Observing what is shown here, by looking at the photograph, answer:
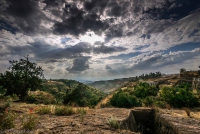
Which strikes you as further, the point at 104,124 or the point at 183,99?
the point at 183,99

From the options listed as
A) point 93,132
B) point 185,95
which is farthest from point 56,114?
point 185,95

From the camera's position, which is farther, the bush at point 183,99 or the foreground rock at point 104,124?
the bush at point 183,99

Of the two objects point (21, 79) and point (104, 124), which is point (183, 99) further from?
point (21, 79)

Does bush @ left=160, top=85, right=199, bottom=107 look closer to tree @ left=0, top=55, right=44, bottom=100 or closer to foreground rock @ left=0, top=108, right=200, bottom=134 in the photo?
foreground rock @ left=0, top=108, right=200, bottom=134

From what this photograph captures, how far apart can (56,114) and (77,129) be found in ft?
11.3

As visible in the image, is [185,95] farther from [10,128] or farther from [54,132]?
[10,128]

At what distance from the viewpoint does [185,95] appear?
16.9 m

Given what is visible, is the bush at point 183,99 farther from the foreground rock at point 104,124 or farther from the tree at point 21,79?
the tree at point 21,79

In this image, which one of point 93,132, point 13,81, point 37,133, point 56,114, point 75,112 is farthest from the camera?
point 13,81

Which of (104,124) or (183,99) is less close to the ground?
(104,124)

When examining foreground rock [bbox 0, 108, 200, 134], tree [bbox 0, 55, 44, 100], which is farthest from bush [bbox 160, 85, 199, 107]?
tree [bbox 0, 55, 44, 100]

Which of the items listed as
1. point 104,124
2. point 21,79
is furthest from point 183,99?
point 21,79

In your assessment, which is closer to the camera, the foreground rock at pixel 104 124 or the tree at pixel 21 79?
the foreground rock at pixel 104 124

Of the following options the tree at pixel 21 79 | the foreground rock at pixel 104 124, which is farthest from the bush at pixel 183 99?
the tree at pixel 21 79
